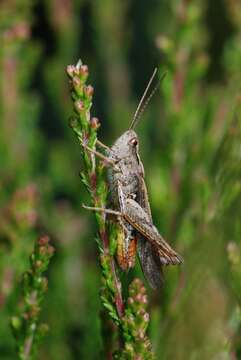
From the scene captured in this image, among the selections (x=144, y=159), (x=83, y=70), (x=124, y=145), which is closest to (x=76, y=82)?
(x=83, y=70)

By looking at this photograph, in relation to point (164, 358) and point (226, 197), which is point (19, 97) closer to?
point (226, 197)

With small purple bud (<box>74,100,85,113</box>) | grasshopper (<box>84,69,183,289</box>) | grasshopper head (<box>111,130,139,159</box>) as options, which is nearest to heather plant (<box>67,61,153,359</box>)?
small purple bud (<box>74,100,85,113</box>)

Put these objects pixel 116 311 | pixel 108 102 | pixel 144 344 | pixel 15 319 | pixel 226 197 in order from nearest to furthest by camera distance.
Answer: pixel 144 344, pixel 116 311, pixel 15 319, pixel 226 197, pixel 108 102

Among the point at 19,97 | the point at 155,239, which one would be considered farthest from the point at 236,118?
the point at 19,97

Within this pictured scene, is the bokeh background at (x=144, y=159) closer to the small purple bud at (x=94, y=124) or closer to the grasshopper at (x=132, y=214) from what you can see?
the grasshopper at (x=132, y=214)

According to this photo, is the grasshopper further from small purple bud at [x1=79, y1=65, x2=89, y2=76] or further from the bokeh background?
small purple bud at [x1=79, y1=65, x2=89, y2=76]

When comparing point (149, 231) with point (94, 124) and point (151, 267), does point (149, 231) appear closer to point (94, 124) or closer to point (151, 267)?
point (151, 267)
